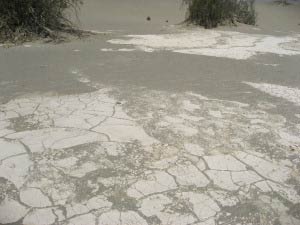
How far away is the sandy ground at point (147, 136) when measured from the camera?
124 inches

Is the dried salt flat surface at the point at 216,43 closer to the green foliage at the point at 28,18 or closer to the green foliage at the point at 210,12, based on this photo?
the green foliage at the point at 210,12

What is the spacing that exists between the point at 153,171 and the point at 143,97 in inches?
63.4

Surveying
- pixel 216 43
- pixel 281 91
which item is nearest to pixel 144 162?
pixel 281 91

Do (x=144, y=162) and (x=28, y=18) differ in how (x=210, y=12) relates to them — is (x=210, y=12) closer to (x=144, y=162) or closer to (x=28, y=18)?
(x=28, y=18)

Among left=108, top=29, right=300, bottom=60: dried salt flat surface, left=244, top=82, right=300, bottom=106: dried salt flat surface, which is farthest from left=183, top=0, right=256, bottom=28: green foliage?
left=244, top=82, right=300, bottom=106: dried salt flat surface

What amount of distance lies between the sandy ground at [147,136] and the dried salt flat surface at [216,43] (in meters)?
0.14

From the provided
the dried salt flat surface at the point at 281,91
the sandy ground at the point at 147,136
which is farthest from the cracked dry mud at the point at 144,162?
the dried salt flat surface at the point at 281,91

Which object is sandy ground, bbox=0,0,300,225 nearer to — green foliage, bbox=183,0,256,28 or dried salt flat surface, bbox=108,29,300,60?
dried salt flat surface, bbox=108,29,300,60

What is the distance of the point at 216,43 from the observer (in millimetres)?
8250

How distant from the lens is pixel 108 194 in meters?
3.23

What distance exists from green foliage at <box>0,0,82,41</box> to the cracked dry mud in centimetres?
308

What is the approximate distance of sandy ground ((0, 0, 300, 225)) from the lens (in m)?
3.15

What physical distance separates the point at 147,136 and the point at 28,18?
4547mm

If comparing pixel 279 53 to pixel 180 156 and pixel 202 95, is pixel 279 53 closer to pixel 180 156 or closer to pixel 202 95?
pixel 202 95
